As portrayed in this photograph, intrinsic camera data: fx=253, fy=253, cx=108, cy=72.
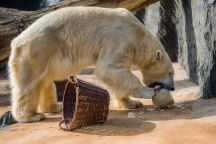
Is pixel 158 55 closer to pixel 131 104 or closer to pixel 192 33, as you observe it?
pixel 131 104

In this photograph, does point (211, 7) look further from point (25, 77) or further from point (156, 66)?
point (25, 77)

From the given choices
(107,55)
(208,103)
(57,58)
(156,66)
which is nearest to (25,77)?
(57,58)

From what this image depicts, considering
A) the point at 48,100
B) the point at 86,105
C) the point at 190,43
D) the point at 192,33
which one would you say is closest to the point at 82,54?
the point at 48,100

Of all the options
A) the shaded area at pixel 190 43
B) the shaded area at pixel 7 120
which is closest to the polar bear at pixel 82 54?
the shaded area at pixel 7 120

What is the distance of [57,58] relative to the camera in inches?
157

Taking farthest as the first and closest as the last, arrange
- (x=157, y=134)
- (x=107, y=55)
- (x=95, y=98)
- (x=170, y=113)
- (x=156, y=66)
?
1. (x=156, y=66)
2. (x=107, y=55)
3. (x=170, y=113)
4. (x=95, y=98)
5. (x=157, y=134)

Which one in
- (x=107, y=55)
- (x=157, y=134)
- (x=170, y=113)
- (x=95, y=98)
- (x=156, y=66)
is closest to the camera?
(x=157, y=134)

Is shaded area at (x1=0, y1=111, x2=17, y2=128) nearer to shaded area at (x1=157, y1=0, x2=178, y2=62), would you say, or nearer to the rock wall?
the rock wall

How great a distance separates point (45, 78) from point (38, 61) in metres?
0.31

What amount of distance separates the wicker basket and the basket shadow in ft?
0.33

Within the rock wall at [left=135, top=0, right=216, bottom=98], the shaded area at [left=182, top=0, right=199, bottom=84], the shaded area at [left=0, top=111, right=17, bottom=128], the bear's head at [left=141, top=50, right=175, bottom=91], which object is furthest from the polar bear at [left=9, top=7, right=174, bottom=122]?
the shaded area at [left=182, top=0, right=199, bottom=84]

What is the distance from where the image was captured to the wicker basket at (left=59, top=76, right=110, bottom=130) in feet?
9.30

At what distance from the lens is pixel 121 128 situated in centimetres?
303

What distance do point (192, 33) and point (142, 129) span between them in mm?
3591
